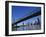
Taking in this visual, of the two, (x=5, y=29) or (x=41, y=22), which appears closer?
(x=5, y=29)

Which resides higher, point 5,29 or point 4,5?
point 4,5

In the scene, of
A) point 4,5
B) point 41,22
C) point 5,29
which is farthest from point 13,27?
point 41,22

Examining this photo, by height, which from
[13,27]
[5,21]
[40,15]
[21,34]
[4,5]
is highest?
[4,5]

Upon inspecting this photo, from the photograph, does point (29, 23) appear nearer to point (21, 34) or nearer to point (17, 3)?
point (21, 34)

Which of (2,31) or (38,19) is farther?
(38,19)

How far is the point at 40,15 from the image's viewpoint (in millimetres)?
Answer: 1986

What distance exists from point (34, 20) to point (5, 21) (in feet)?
1.87

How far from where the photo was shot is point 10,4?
6.06ft

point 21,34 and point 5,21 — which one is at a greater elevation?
point 5,21

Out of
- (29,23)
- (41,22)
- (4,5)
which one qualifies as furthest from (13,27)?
(41,22)

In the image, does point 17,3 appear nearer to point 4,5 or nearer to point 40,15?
point 4,5

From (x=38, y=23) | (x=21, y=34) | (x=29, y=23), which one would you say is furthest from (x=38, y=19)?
(x=21, y=34)

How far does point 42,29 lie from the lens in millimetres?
1996

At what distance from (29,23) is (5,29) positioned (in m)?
0.48
